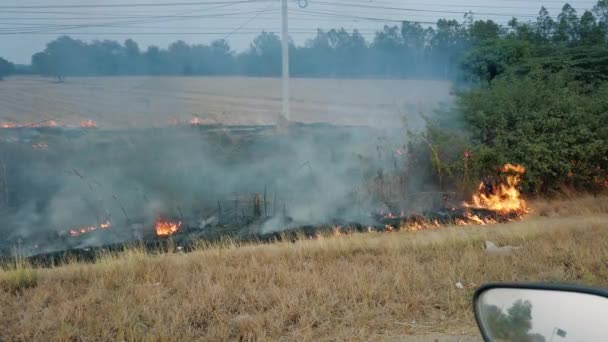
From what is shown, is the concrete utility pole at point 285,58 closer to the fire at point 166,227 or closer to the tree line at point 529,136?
the tree line at point 529,136

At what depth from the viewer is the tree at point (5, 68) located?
85.6 ft

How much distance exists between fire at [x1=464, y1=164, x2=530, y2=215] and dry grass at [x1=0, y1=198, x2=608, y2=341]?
718cm

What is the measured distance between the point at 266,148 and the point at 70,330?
1731 centimetres

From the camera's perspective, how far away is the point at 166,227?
1335 centimetres

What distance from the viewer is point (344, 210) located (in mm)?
14797

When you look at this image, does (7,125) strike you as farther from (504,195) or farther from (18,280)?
(504,195)

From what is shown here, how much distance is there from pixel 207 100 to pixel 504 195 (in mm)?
17926

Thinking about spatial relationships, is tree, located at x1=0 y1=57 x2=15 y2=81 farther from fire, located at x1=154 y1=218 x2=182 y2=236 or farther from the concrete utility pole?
fire, located at x1=154 y1=218 x2=182 y2=236

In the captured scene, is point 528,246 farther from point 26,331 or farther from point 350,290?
point 26,331

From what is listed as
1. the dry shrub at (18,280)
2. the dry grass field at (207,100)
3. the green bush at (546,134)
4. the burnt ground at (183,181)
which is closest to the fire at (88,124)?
the dry grass field at (207,100)

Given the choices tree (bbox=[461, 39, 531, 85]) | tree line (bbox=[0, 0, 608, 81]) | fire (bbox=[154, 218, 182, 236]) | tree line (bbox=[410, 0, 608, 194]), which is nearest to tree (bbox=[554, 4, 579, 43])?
tree line (bbox=[0, 0, 608, 81])

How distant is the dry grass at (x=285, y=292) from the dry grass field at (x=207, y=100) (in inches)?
626

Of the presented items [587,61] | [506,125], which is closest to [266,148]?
[506,125]

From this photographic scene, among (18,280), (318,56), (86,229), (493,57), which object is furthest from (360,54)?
(18,280)
